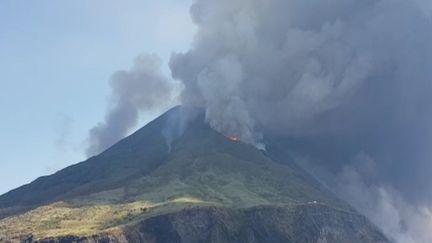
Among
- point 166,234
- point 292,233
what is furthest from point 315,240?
point 166,234

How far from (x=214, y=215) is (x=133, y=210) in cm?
2127

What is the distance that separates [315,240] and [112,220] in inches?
1918

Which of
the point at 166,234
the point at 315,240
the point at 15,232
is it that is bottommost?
the point at 315,240

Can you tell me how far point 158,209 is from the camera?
195750mm

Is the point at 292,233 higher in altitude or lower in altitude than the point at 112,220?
lower

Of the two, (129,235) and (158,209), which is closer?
(129,235)

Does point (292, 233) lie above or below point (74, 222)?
below

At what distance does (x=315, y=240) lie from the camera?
192500 millimetres

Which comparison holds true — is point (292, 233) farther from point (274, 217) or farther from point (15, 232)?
point (15, 232)

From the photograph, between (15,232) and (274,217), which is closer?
(15,232)

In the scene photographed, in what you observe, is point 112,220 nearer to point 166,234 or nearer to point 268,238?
point 166,234

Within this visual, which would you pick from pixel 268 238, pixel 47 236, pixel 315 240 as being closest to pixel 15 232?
pixel 47 236

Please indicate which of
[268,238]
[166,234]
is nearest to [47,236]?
[166,234]

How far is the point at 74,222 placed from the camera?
7490 inches
